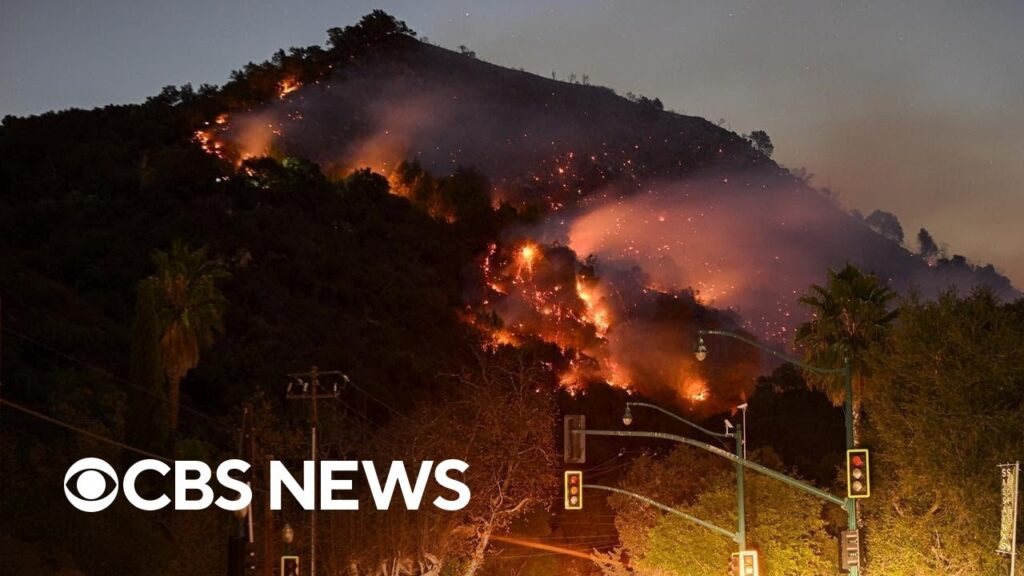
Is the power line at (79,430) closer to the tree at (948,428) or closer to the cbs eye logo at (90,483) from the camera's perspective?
the cbs eye logo at (90,483)

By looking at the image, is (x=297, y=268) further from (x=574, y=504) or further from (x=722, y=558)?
(x=574, y=504)

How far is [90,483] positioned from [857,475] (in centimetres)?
3207

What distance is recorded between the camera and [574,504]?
39875 mm

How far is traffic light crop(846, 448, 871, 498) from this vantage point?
30594mm

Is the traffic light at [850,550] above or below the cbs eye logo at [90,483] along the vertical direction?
below

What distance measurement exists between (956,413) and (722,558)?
2172 cm

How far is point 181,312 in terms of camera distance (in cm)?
6844

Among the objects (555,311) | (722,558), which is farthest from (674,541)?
(555,311)

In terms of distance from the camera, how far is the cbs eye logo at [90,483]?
160ft

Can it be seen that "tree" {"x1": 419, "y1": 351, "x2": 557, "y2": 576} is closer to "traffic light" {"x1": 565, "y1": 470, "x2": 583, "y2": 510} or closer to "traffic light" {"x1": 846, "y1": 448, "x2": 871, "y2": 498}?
"traffic light" {"x1": 565, "y1": 470, "x2": 583, "y2": 510}

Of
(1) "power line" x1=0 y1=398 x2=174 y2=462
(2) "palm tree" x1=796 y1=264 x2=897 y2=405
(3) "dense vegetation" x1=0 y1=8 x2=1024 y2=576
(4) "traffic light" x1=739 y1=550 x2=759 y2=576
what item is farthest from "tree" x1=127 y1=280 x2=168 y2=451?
(2) "palm tree" x1=796 y1=264 x2=897 y2=405

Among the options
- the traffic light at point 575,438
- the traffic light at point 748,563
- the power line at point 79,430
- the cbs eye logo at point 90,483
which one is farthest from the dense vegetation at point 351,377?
the traffic light at point 575,438

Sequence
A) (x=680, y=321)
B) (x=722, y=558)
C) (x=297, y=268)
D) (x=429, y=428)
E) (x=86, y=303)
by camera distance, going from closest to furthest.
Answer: (x=429, y=428)
(x=722, y=558)
(x=86, y=303)
(x=297, y=268)
(x=680, y=321)

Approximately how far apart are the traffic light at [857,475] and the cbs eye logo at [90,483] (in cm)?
2931
